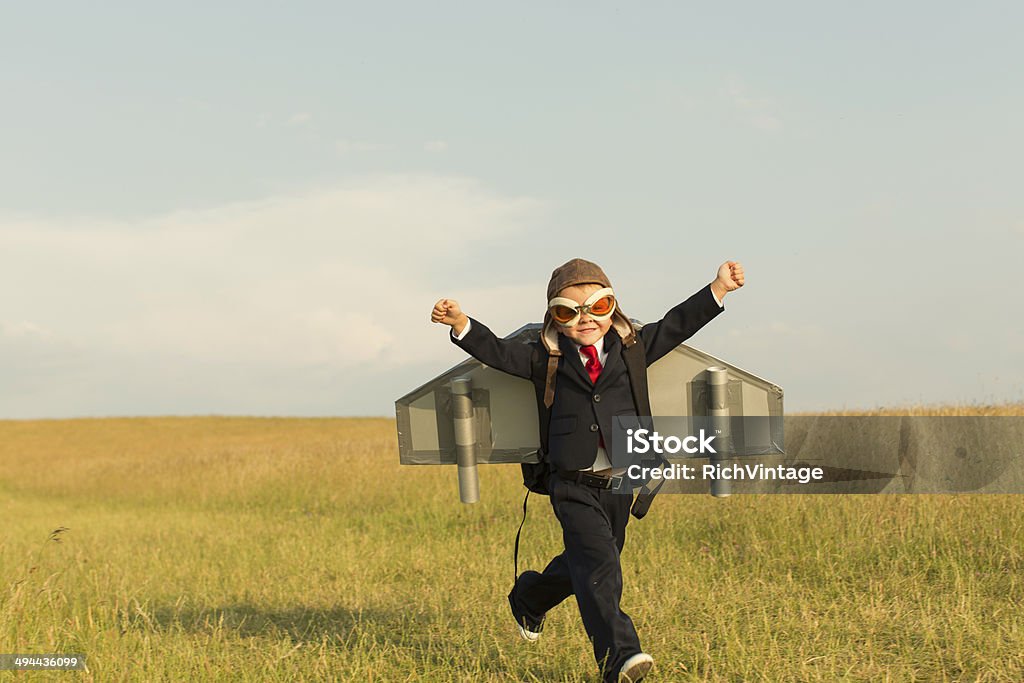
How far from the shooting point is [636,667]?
16.3 feet

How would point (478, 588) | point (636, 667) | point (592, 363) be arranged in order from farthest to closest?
1. point (478, 588)
2. point (592, 363)
3. point (636, 667)

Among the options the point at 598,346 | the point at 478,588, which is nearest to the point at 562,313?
the point at 598,346

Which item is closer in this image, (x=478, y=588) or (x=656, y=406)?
(x=656, y=406)

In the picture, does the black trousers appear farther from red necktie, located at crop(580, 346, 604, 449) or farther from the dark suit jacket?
red necktie, located at crop(580, 346, 604, 449)

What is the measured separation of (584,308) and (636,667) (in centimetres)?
202

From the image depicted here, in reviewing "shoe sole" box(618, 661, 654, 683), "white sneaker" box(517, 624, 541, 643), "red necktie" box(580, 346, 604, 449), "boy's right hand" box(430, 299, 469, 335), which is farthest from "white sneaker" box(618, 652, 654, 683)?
"boy's right hand" box(430, 299, 469, 335)

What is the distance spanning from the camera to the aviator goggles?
5.18m

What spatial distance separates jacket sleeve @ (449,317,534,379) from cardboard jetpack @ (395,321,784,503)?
0.78 ft

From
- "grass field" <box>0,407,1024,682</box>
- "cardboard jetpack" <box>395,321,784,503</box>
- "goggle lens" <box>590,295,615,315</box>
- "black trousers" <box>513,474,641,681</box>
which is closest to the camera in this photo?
"black trousers" <box>513,474,641,681</box>

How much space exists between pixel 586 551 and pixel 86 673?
3469 mm

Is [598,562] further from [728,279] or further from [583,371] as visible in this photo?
[728,279]

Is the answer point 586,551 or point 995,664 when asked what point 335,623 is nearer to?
point 586,551

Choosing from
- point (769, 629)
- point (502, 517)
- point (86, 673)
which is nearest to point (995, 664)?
point (769, 629)

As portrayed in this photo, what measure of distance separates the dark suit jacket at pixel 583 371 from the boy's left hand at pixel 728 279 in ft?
0.19
